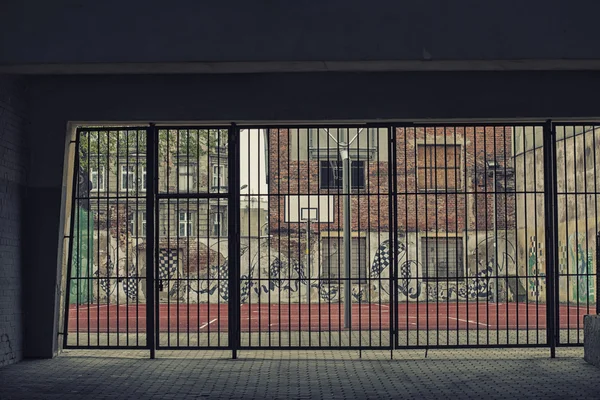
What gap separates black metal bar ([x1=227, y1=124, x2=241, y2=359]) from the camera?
42.9 feet

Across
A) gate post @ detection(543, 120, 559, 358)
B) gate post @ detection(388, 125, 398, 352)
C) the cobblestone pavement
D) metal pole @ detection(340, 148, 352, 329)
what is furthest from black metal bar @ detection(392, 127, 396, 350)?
gate post @ detection(543, 120, 559, 358)

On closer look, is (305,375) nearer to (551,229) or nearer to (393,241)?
(393,241)

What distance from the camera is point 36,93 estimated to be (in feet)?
42.6

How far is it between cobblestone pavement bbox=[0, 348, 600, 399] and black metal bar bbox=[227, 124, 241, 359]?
0.49 metres

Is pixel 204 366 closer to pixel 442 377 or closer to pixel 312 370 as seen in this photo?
pixel 312 370

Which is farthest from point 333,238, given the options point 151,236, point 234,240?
point 151,236

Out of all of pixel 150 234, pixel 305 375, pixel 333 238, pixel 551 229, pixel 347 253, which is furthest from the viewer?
pixel 333 238

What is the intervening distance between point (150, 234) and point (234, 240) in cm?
118

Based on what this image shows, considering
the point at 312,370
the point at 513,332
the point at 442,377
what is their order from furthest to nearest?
the point at 513,332, the point at 312,370, the point at 442,377

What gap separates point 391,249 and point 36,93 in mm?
5316

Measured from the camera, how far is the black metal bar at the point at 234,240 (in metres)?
13.1

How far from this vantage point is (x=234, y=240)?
1321 cm

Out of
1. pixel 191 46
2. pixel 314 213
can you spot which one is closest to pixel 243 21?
pixel 191 46

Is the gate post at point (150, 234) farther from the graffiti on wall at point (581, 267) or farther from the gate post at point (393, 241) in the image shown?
the graffiti on wall at point (581, 267)
